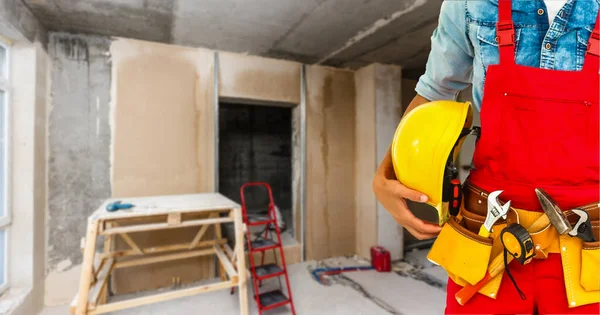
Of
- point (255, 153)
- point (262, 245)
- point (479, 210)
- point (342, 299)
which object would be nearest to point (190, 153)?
point (262, 245)

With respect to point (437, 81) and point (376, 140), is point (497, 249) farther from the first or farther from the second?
point (376, 140)

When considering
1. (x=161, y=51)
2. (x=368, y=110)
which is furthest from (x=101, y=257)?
(x=368, y=110)

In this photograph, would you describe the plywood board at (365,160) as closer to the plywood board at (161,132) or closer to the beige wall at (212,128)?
the beige wall at (212,128)

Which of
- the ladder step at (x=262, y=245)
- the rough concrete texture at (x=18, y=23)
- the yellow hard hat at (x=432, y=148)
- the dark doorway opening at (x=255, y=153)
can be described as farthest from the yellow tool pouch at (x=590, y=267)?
the dark doorway opening at (x=255, y=153)

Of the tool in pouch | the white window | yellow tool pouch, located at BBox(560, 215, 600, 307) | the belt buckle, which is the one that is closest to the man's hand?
the tool in pouch

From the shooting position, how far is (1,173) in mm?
2328

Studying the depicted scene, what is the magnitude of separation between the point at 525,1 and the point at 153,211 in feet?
7.59

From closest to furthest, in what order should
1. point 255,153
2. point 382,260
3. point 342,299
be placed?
point 342,299, point 382,260, point 255,153

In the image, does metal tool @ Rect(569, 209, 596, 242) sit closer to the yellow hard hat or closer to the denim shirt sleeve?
the yellow hard hat

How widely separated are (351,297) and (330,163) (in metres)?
1.70

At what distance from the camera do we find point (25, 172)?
97.6 inches

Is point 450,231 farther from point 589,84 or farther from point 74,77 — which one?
point 74,77

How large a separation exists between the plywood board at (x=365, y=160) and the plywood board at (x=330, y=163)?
3.4 inches

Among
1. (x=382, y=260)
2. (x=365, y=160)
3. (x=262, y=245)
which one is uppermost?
(x=365, y=160)
